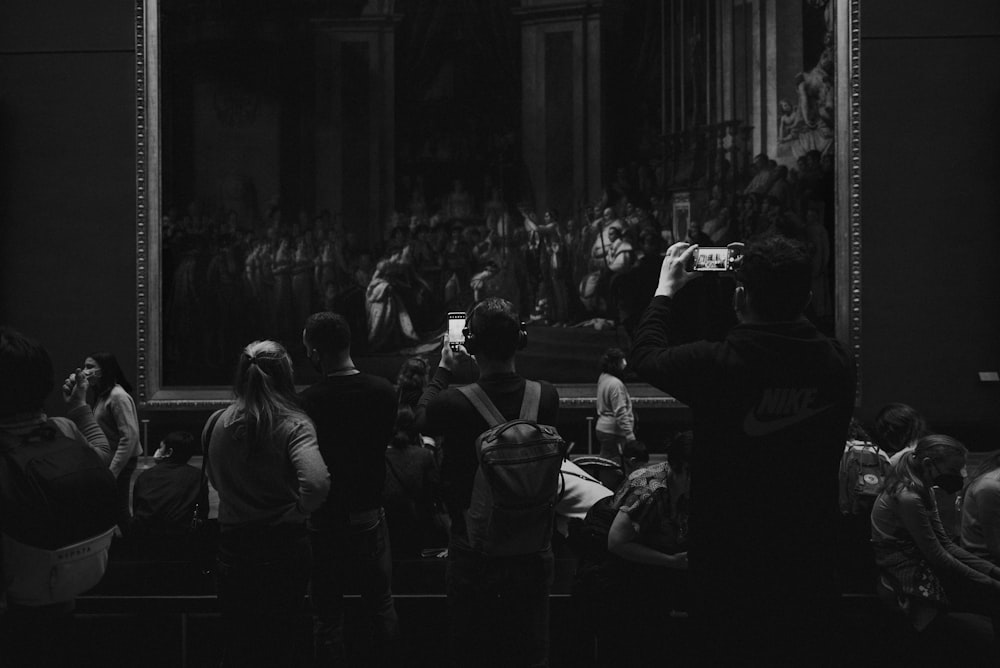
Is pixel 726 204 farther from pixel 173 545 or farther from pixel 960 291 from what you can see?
pixel 173 545

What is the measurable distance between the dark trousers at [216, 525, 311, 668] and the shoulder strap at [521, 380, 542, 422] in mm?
1028

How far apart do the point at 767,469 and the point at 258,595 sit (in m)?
2.02

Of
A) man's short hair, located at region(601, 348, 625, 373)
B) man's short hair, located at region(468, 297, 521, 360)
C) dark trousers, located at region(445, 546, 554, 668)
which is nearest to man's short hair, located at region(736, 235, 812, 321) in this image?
man's short hair, located at region(468, 297, 521, 360)

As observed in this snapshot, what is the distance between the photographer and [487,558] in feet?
10.3

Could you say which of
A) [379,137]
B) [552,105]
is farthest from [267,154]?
[552,105]

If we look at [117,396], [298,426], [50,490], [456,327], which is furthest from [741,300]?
[117,396]

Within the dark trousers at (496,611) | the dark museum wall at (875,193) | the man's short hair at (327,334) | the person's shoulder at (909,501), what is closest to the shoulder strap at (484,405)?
the dark trousers at (496,611)

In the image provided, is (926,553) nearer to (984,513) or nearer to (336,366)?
(984,513)

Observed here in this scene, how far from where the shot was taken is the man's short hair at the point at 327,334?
12.5 feet

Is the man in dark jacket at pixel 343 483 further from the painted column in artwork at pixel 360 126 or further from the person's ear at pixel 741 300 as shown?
the painted column in artwork at pixel 360 126

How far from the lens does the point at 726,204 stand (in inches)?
382

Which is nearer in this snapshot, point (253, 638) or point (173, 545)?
point (253, 638)

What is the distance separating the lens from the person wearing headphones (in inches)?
125

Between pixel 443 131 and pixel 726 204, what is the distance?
310 cm
